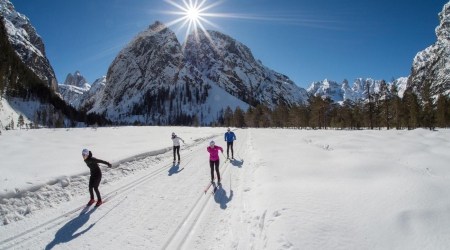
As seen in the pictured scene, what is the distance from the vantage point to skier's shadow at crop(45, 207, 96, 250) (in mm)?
4969

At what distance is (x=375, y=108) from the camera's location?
5275 centimetres

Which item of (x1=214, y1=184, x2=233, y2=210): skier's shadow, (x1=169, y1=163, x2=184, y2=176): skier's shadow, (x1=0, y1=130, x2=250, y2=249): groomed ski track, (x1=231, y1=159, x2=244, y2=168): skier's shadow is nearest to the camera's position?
(x1=0, y1=130, x2=250, y2=249): groomed ski track

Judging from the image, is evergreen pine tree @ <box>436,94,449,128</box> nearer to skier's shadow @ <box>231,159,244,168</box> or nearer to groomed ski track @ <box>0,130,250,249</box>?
skier's shadow @ <box>231,159,244,168</box>

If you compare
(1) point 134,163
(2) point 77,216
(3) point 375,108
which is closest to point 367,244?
(2) point 77,216

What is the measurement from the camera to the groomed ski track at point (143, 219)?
4926 millimetres

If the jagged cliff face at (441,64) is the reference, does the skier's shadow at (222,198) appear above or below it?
below

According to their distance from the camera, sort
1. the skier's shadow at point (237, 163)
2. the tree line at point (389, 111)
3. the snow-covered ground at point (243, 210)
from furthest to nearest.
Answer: the tree line at point (389, 111)
the skier's shadow at point (237, 163)
the snow-covered ground at point (243, 210)

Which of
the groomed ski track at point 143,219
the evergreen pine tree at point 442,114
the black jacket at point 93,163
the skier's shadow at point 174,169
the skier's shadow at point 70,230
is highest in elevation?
the evergreen pine tree at point 442,114

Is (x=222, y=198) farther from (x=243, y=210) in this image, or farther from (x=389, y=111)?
(x=389, y=111)

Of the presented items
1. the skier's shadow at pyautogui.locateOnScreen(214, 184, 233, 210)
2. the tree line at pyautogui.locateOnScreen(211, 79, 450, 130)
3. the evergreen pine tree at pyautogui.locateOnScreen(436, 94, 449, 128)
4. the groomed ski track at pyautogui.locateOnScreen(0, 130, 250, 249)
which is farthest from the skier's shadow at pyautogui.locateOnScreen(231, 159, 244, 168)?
the evergreen pine tree at pyautogui.locateOnScreen(436, 94, 449, 128)

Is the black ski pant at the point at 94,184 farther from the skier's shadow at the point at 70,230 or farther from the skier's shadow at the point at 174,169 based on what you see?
the skier's shadow at the point at 174,169

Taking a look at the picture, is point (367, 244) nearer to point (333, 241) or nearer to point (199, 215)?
point (333, 241)

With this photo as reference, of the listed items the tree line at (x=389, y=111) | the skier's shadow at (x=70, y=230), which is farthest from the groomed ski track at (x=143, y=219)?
the tree line at (x=389, y=111)

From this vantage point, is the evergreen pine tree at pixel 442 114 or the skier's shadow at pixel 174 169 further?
the evergreen pine tree at pixel 442 114
